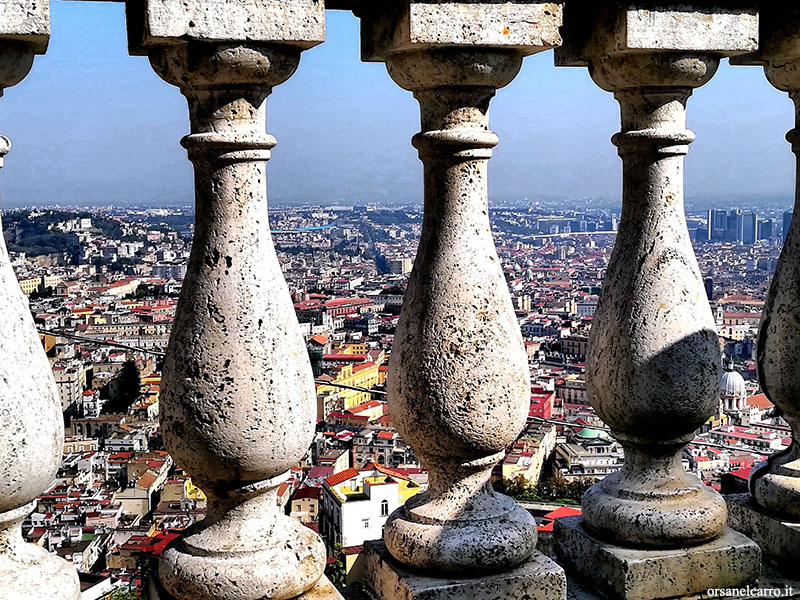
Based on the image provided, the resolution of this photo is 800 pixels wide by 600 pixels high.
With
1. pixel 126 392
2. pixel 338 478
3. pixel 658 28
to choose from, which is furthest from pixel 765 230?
pixel 658 28

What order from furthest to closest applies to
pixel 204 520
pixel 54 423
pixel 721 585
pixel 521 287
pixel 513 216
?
pixel 521 287, pixel 513 216, pixel 721 585, pixel 204 520, pixel 54 423

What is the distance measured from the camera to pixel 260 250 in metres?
2.55

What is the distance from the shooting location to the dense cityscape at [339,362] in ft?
77.6

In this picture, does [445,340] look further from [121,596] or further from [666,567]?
[121,596]

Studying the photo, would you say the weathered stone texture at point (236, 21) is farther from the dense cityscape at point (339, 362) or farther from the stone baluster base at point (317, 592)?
the stone baluster base at point (317, 592)

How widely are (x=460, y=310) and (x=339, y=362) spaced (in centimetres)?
4618

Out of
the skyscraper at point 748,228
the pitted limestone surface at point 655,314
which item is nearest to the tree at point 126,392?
the skyscraper at point 748,228

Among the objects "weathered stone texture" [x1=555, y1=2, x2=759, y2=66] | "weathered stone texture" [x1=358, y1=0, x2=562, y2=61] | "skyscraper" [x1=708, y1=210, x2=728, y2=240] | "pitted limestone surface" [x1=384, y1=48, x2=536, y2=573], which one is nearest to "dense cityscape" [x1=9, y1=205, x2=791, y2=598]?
"pitted limestone surface" [x1=384, y1=48, x2=536, y2=573]

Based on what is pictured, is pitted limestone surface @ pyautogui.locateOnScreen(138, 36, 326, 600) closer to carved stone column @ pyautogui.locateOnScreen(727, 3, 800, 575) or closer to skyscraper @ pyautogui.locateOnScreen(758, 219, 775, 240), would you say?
carved stone column @ pyautogui.locateOnScreen(727, 3, 800, 575)

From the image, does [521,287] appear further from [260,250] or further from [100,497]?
[260,250]

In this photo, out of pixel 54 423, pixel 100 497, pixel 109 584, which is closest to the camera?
pixel 54 423

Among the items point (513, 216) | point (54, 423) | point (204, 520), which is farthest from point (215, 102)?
point (513, 216)

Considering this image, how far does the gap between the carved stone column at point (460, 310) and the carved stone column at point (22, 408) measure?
2.81ft

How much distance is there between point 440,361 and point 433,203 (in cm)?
40
